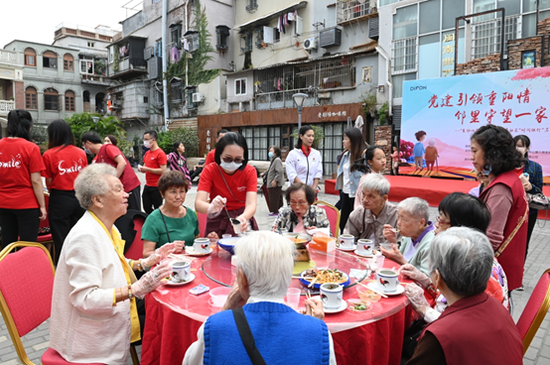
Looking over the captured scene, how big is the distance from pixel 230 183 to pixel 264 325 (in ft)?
7.69

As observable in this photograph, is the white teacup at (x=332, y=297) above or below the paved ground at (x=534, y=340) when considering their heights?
above

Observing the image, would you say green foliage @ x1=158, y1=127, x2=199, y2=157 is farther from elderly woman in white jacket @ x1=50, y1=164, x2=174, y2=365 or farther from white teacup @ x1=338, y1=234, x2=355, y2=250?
elderly woman in white jacket @ x1=50, y1=164, x2=174, y2=365

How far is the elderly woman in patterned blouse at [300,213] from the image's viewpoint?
3502mm

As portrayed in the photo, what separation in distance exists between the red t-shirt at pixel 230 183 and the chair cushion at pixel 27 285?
4.88ft

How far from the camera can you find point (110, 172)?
86.4 inches

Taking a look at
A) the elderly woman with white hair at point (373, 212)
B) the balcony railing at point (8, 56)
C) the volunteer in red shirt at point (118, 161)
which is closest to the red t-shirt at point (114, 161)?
the volunteer in red shirt at point (118, 161)

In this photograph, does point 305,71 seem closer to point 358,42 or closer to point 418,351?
point 358,42

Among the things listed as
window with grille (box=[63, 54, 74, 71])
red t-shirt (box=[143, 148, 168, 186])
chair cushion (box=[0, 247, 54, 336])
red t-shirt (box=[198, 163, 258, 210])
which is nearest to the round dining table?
chair cushion (box=[0, 247, 54, 336])

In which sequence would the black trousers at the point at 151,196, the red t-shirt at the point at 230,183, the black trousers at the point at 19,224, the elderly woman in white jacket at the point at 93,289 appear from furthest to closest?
the black trousers at the point at 151,196 → the black trousers at the point at 19,224 → the red t-shirt at the point at 230,183 → the elderly woman in white jacket at the point at 93,289

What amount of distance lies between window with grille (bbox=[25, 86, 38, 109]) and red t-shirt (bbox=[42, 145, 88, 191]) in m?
32.9

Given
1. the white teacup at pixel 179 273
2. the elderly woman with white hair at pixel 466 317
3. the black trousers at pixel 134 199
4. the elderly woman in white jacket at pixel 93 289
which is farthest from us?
the black trousers at pixel 134 199

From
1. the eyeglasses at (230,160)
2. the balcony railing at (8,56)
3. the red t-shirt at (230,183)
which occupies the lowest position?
the red t-shirt at (230,183)

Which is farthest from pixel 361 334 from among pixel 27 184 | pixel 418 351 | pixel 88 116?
pixel 88 116

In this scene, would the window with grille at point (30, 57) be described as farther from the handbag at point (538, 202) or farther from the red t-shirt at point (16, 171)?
the handbag at point (538, 202)
